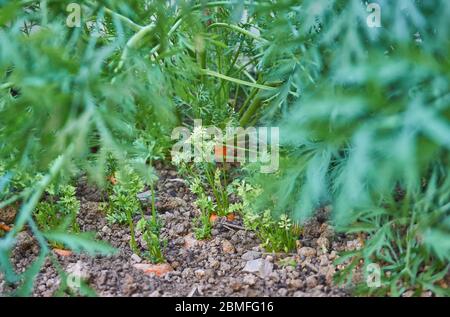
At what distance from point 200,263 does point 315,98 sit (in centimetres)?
62

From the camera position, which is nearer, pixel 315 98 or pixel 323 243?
pixel 315 98

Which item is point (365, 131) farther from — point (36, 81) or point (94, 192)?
point (94, 192)

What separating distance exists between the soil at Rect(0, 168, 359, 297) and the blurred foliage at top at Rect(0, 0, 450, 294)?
0.40 ft

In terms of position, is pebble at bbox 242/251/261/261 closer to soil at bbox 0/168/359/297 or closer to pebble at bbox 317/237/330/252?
soil at bbox 0/168/359/297

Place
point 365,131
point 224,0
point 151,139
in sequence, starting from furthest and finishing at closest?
1. point 151,139
2. point 224,0
3. point 365,131

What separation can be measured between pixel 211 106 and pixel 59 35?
599mm

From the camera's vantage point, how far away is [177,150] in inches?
69.4

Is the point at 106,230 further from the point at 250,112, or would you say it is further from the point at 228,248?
the point at 250,112

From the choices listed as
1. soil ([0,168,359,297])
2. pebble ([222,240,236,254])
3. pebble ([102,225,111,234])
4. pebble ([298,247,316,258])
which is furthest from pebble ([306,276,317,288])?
pebble ([102,225,111,234])

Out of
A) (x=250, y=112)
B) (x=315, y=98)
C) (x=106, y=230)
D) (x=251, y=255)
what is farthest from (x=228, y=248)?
(x=315, y=98)

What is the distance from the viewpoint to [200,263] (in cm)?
148

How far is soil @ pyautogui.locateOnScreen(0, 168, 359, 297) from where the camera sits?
135cm

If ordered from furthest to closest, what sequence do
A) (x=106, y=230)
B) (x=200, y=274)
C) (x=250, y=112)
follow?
(x=250, y=112)
(x=106, y=230)
(x=200, y=274)
